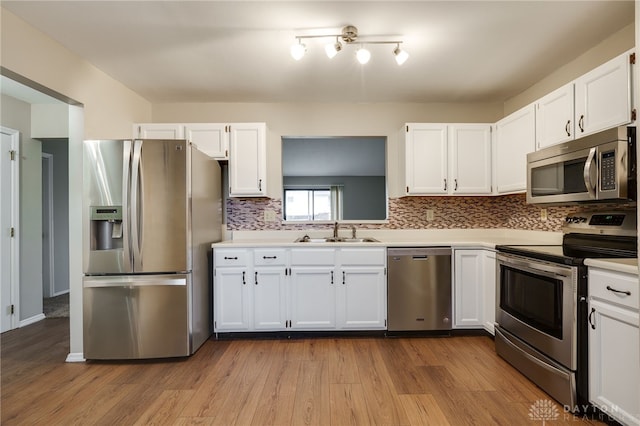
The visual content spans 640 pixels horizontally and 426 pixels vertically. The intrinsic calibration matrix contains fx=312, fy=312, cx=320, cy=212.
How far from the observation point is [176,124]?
3.19 metres

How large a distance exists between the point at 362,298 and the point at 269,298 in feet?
2.83

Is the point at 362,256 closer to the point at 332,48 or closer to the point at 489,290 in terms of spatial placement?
the point at 489,290

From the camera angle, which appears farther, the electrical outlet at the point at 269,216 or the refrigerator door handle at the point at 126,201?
the electrical outlet at the point at 269,216

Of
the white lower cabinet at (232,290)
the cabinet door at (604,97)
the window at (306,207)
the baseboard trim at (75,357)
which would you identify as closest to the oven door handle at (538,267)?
the cabinet door at (604,97)

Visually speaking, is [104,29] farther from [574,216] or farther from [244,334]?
[574,216]

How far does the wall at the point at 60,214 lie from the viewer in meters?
4.57

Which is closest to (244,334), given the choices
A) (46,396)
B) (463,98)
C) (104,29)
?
(46,396)

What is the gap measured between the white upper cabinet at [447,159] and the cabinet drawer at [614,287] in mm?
1615

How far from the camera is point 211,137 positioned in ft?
10.5

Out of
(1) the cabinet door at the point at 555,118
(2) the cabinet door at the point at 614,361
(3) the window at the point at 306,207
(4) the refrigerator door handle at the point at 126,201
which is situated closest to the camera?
(2) the cabinet door at the point at 614,361

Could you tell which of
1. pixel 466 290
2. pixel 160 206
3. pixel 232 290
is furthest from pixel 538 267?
pixel 160 206

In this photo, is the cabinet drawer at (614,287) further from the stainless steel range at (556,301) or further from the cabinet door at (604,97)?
the cabinet door at (604,97)

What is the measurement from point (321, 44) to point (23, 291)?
3.98m

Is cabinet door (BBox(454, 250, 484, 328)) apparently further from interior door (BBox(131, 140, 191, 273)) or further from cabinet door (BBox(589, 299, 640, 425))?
interior door (BBox(131, 140, 191, 273))
